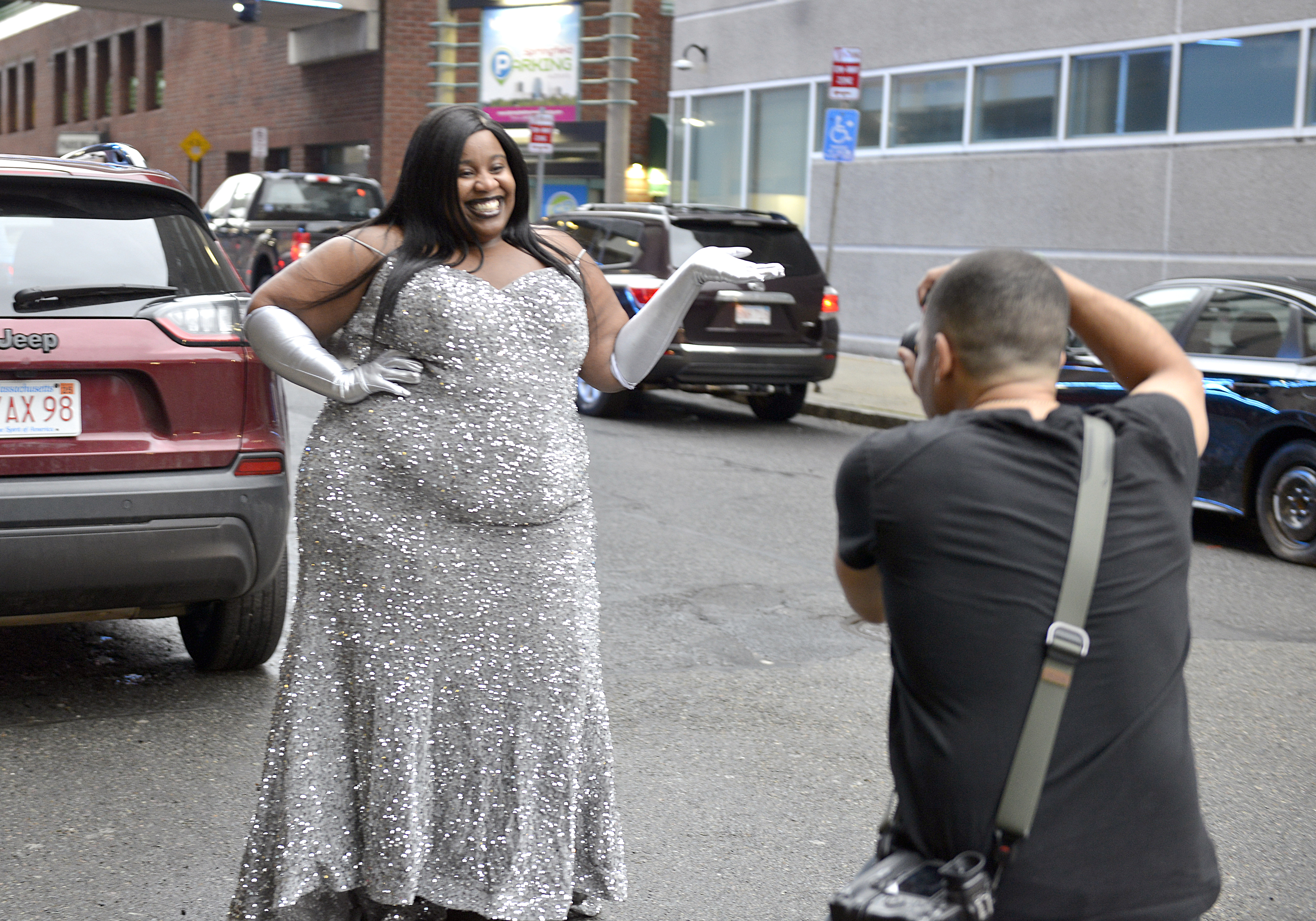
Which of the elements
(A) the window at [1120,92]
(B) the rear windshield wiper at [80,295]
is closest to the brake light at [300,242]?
(A) the window at [1120,92]

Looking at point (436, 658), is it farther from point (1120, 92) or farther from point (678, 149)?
point (678, 149)

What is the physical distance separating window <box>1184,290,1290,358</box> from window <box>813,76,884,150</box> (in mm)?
10727

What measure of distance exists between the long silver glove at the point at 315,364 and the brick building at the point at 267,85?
81.4ft

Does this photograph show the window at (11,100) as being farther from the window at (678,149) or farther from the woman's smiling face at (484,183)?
the woman's smiling face at (484,183)

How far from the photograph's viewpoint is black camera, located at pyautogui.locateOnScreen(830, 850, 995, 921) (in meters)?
1.67

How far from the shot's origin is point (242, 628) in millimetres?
5047

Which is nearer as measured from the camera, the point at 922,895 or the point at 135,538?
the point at 922,895

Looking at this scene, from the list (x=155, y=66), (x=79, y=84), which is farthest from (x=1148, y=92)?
(x=79, y=84)

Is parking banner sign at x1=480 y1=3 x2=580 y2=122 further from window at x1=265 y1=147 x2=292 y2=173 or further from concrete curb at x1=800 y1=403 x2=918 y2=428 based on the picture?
concrete curb at x1=800 y1=403 x2=918 y2=428

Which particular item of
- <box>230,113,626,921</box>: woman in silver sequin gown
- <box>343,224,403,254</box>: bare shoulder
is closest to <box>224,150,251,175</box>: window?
<box>343,224,403,254</box>: bare shoulder

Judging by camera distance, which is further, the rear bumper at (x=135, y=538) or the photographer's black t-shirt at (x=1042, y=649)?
the rear bumper at (x=135, y=538)

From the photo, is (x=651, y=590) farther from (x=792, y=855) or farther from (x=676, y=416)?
(x=676, y=416)

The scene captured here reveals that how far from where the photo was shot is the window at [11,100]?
53031mm

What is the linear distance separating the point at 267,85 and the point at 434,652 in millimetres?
34052
